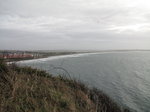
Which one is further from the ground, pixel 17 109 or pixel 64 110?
pixel 17 109

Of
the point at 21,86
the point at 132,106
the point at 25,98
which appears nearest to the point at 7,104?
the point at 25,98

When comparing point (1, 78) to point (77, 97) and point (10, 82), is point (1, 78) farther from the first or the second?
point (77, 97)

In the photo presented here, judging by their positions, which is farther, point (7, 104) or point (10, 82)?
point (10, 82)

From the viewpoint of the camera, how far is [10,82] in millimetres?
4855

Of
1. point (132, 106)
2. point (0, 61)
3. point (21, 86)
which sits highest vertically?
point (0, 61)

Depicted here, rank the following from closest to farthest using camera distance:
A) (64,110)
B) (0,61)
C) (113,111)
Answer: (64,110) < (0,61) < (113,111)

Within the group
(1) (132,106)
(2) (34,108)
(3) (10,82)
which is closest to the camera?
(2) (34,108)

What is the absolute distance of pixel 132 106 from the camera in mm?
18625

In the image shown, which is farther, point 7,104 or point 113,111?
point 113,111

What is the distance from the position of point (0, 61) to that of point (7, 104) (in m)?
2.73

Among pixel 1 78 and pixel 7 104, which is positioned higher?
pixel 1 78

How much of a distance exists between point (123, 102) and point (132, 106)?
1358 millimetres

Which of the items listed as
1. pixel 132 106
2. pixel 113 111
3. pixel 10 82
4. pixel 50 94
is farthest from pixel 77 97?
pixel 132 106

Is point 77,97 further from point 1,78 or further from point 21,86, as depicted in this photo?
point 1,78
